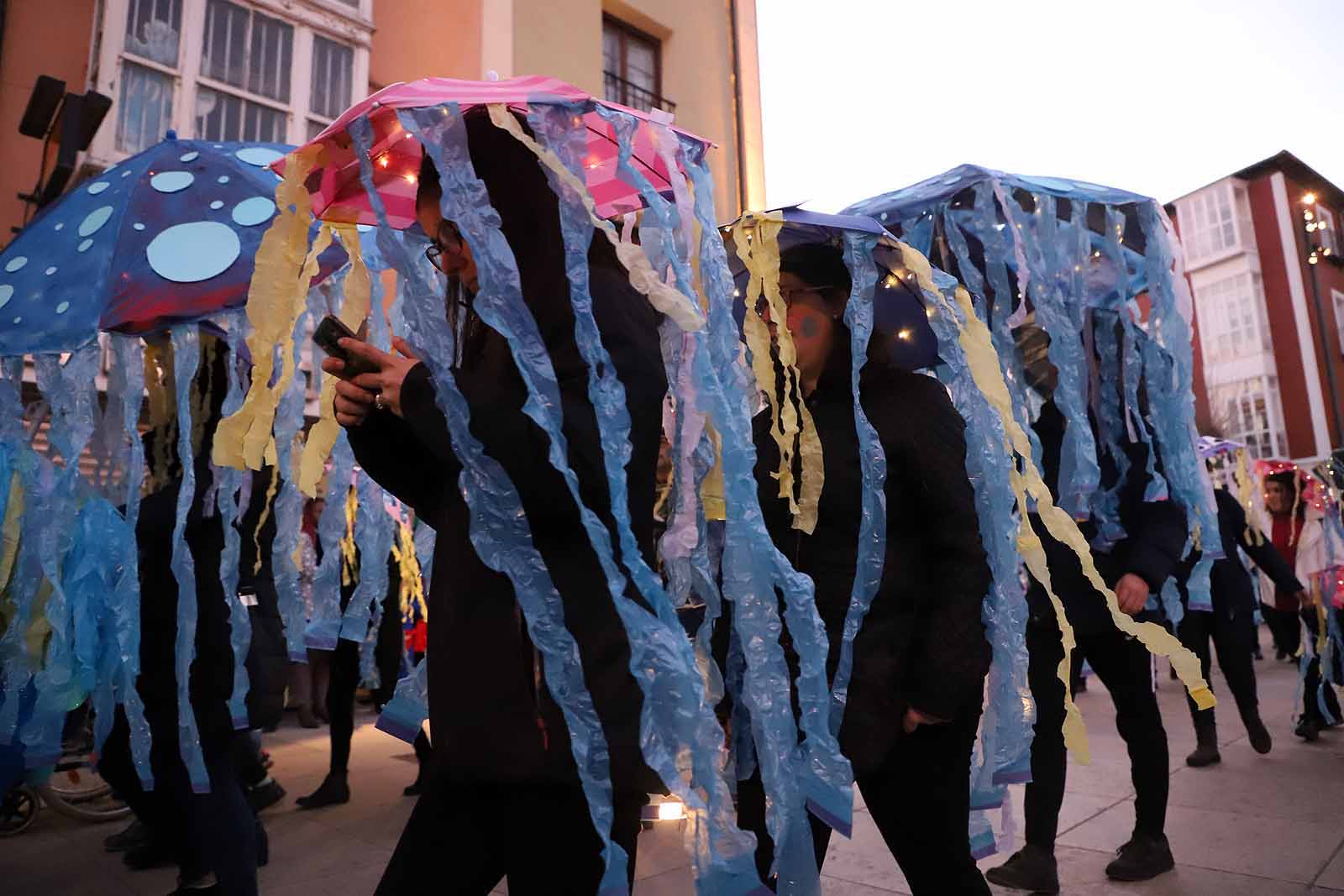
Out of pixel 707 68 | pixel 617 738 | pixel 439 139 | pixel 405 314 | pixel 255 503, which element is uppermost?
pixel 707 68

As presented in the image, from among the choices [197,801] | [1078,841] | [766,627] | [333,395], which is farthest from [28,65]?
[1078,841]

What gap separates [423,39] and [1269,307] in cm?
2522

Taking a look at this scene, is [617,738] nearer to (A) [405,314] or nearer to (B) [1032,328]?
(A) [405,314]

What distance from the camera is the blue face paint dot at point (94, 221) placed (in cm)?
280

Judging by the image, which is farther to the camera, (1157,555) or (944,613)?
(1157,555)

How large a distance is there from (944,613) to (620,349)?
954 mm

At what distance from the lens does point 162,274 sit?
2615 mm

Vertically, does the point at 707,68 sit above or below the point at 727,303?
above

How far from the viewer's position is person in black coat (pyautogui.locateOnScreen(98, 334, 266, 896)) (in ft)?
8.04

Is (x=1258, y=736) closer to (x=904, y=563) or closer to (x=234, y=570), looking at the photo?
(x=904, y=563)

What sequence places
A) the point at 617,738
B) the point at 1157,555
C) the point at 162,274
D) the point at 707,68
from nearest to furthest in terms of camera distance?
the point at 617,738 < the point at 162,274 < the point at 1157,555 < the point at 707,68

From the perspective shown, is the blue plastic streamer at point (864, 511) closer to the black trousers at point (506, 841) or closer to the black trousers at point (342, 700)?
the black trousers at point (506, 841)

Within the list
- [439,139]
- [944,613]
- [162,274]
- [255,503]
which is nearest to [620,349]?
[439,139]

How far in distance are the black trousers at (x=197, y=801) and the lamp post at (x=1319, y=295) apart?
2823 centimetres
